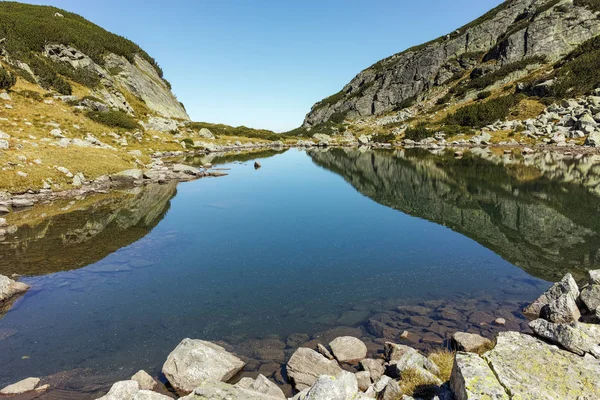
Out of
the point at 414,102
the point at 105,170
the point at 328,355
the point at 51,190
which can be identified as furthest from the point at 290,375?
the point at 414,102

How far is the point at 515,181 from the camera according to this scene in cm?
4212

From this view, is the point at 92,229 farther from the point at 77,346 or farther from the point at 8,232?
the point at 77,346

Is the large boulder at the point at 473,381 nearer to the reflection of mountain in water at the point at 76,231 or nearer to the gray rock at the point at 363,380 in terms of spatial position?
the gray rock at the point at 363,380

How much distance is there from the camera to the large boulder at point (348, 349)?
441 inches

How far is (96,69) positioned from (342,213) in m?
91.6

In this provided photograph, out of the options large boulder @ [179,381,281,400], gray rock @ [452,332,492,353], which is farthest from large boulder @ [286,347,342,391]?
gray rock @ [452,332,492,353]

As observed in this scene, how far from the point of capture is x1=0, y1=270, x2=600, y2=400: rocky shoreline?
642 centimetres

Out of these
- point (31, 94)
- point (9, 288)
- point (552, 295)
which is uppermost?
point (31, 94)

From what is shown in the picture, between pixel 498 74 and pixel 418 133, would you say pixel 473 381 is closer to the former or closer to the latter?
pixel 418 133

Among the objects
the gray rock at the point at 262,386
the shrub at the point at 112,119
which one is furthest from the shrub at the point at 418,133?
the gray rock at the point at 262,386

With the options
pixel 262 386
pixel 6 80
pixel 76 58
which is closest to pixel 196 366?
pixel 262 386

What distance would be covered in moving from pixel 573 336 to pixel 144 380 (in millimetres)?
11746

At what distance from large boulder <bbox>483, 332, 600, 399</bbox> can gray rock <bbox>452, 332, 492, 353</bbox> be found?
3203mm

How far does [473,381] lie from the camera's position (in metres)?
6.13
